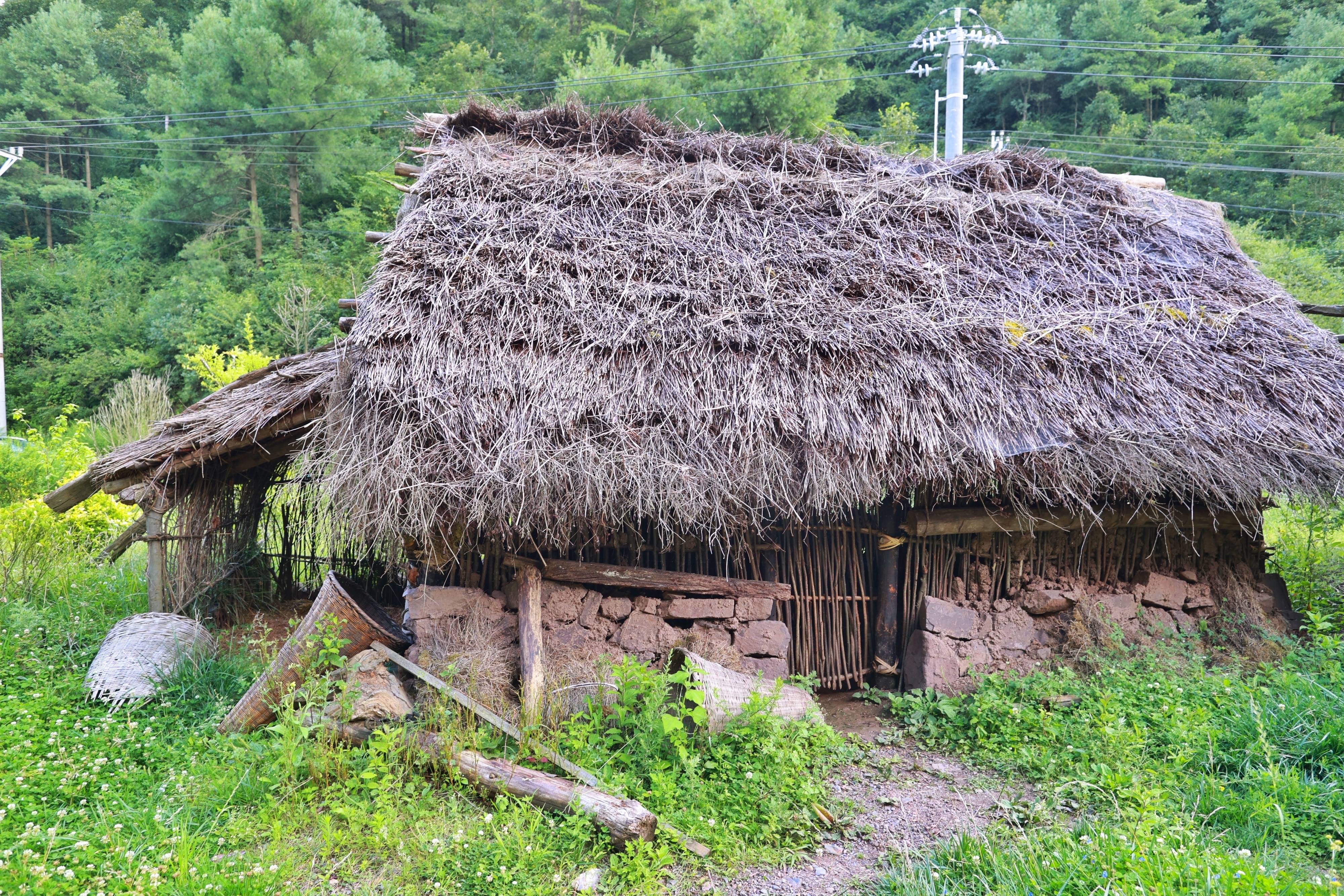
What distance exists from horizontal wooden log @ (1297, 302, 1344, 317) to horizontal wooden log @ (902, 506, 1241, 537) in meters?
1.87

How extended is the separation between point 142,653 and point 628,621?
305 cm

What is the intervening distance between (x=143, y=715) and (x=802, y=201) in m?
5.41

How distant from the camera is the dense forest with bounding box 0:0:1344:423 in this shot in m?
16.5

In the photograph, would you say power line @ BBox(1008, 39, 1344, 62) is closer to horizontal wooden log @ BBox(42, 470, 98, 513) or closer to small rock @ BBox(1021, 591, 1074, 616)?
small rock @ BBox(1021, 591, 1074, 616)

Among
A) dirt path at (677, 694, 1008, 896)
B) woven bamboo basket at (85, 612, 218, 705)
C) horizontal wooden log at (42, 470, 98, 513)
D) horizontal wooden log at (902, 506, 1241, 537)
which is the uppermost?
horizontal wooden log at (42, 470, 98, 513)

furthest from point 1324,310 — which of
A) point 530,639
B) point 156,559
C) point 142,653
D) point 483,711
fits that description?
point 156,559

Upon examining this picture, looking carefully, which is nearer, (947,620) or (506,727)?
(506,727)

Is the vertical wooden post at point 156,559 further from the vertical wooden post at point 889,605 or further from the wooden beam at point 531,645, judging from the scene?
the vertical wooden post at point 889,605

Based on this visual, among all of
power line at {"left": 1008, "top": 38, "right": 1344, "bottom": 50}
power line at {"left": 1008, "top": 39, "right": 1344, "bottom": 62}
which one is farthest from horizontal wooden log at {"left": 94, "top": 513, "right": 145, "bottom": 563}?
power line at {"left": 1008, "top": 38, "right": 1344, "bottom": 50}

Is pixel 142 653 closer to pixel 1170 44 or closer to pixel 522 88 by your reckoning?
pixel 522 88

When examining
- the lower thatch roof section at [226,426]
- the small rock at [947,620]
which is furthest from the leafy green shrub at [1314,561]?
the lower thatch roof section at [226,426]

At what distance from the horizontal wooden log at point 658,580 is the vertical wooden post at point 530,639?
0.37ft

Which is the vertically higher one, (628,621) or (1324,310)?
(1324,310)

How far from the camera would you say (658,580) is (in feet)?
15.9
